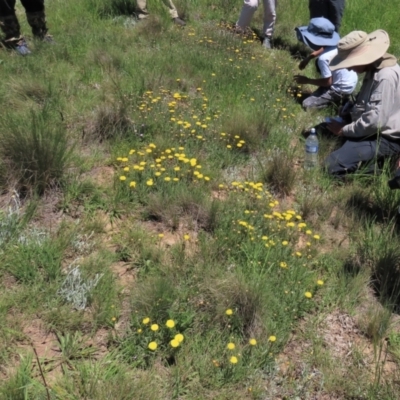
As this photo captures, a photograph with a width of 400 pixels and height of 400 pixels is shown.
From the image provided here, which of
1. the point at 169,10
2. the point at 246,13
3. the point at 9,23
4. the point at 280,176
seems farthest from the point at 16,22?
the point at 280,176

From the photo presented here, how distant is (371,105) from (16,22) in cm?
429

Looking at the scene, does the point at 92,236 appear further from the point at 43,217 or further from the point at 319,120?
the point at 319,120

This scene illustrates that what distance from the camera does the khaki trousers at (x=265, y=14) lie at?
6.98 m

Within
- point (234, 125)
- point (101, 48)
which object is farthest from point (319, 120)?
point (101, 48)

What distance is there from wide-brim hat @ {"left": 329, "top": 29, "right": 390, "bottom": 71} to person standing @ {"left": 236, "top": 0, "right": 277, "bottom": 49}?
3.03 meters

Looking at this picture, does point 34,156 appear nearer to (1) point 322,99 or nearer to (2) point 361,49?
(2) point 361,49

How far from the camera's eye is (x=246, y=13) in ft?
23.2

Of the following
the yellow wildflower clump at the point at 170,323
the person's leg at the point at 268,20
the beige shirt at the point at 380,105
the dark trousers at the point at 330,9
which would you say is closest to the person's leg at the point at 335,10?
the dark trousers at the point at 330,9

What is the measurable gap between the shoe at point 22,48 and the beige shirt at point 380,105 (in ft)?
12.9

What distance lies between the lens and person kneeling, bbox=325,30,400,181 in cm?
401

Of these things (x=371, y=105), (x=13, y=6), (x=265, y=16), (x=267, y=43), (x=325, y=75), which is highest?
(x=371, y=105)

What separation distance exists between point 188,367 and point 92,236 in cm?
126

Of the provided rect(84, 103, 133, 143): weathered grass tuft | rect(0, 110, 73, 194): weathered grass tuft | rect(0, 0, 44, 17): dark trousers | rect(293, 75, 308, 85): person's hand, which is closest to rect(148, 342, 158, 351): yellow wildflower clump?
rect(0, 110, 73, 194): weathered grass tuft

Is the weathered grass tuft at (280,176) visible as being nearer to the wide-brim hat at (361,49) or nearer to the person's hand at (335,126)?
the person's hand at (335,126)
